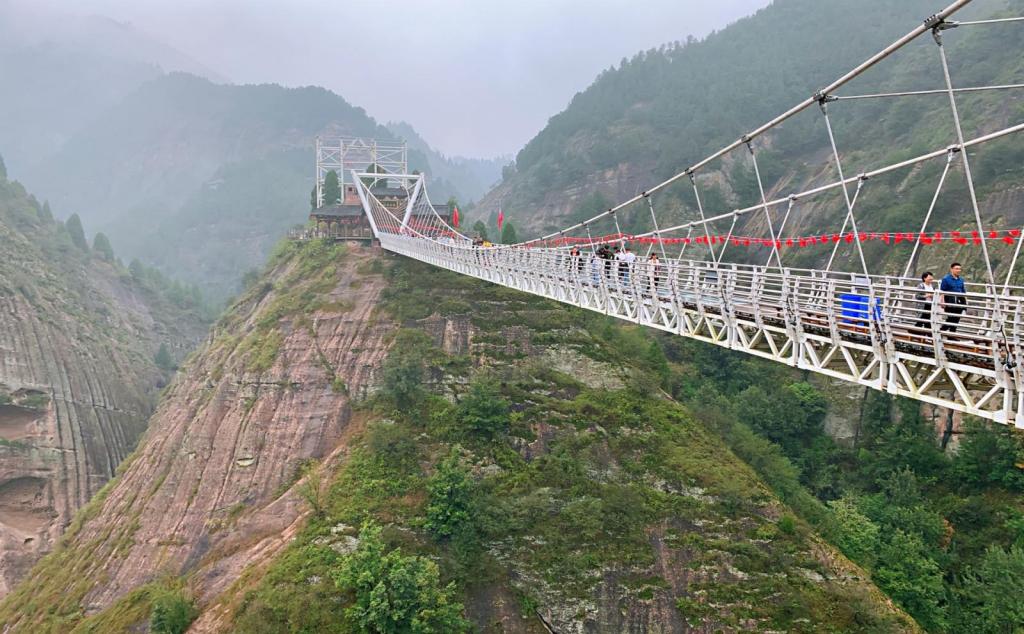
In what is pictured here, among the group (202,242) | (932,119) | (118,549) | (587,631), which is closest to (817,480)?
(587,631)

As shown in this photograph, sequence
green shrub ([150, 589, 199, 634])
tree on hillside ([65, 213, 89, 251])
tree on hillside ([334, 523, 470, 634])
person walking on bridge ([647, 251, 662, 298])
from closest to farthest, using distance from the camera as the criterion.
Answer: person walking on bridge ([647, 251, 662, 298]), tree on hillside ([334, 523, 470, 634]), green shrub ([150, 589, 199, 634]), tree on hillside ([65, 213, 89, 251])

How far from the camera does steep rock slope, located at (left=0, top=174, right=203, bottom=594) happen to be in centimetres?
3664

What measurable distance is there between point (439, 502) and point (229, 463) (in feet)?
35.7

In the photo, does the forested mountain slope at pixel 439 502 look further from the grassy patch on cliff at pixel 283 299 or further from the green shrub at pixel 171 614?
the grassy patch on cliff at pixel 283 299

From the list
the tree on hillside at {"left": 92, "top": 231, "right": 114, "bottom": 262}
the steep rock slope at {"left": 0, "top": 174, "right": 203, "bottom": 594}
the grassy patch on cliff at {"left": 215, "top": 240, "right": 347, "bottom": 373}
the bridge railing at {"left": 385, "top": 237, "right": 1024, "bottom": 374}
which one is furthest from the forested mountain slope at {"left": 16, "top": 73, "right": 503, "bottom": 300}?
the bridge railing at {"left": 385, "top": 237, "right": 1024, "bottom": 374}

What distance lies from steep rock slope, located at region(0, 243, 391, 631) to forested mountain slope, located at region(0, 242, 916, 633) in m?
0.10

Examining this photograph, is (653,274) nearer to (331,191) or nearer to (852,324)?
(852,324)

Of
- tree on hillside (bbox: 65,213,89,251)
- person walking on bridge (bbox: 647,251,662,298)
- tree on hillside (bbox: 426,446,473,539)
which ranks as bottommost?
tree on hillside (bbox: 426,446,473,539)

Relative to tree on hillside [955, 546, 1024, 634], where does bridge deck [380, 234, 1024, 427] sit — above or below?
above

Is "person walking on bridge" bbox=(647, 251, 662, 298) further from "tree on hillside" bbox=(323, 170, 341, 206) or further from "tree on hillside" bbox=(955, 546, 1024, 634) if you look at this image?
"tree on hillside" bbox=(323, 170, 341, 206)

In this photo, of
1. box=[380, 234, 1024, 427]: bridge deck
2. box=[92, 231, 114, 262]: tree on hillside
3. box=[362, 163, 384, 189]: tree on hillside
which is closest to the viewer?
box=[380, 234, 1024, 427]: bridge deck

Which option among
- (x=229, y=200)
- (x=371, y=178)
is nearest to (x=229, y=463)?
(x=371, y=178)

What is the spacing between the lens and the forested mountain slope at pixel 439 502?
2128 cm

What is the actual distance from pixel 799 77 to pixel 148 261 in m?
139
